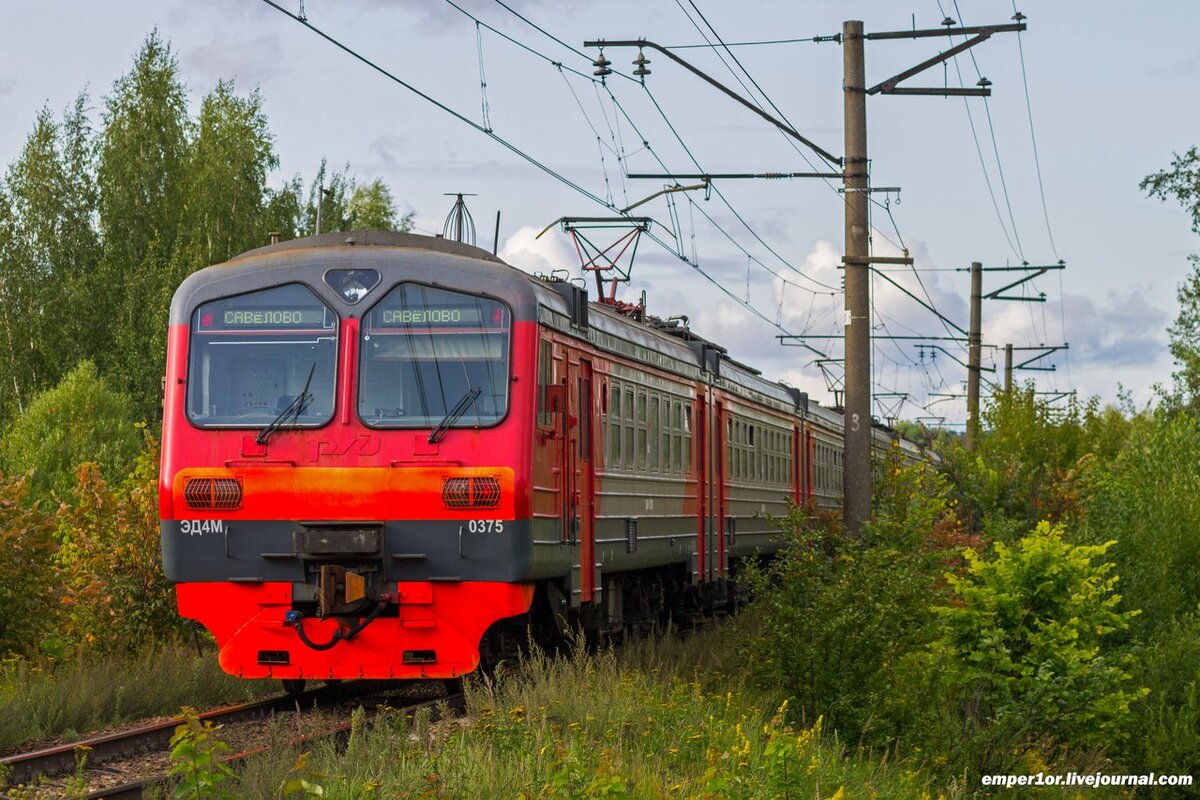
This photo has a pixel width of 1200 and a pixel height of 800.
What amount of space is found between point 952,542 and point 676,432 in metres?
5.83

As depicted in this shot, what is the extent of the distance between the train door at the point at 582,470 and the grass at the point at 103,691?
268 centimetres

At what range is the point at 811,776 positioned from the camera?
30.3 feet

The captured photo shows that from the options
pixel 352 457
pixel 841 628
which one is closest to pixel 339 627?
pixel 352 457

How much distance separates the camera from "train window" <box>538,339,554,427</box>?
11.7m

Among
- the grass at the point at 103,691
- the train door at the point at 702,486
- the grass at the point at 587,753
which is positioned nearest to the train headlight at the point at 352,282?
the grass at the point at 587,753

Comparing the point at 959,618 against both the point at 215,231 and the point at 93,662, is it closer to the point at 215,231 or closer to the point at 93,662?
the point at 93,662

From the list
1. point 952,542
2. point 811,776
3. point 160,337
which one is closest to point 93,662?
point 811,776

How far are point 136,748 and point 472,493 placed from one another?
107 inches

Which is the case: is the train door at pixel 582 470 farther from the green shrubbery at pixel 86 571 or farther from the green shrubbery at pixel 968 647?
the green shrubbery at pixel 86 571

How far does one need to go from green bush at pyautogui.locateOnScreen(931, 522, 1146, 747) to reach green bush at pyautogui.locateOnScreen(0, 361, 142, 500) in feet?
75.8

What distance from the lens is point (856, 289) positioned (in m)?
15.7

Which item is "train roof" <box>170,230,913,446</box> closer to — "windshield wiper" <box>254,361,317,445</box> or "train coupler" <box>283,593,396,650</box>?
"windshield wiper" <box>254,361,317,445</box>

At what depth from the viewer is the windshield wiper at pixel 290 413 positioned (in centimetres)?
1151

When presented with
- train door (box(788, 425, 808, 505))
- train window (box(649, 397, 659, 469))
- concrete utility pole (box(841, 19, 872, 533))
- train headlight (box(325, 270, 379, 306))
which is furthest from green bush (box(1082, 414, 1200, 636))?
train headlight (box(325, 270, 379, 306))
